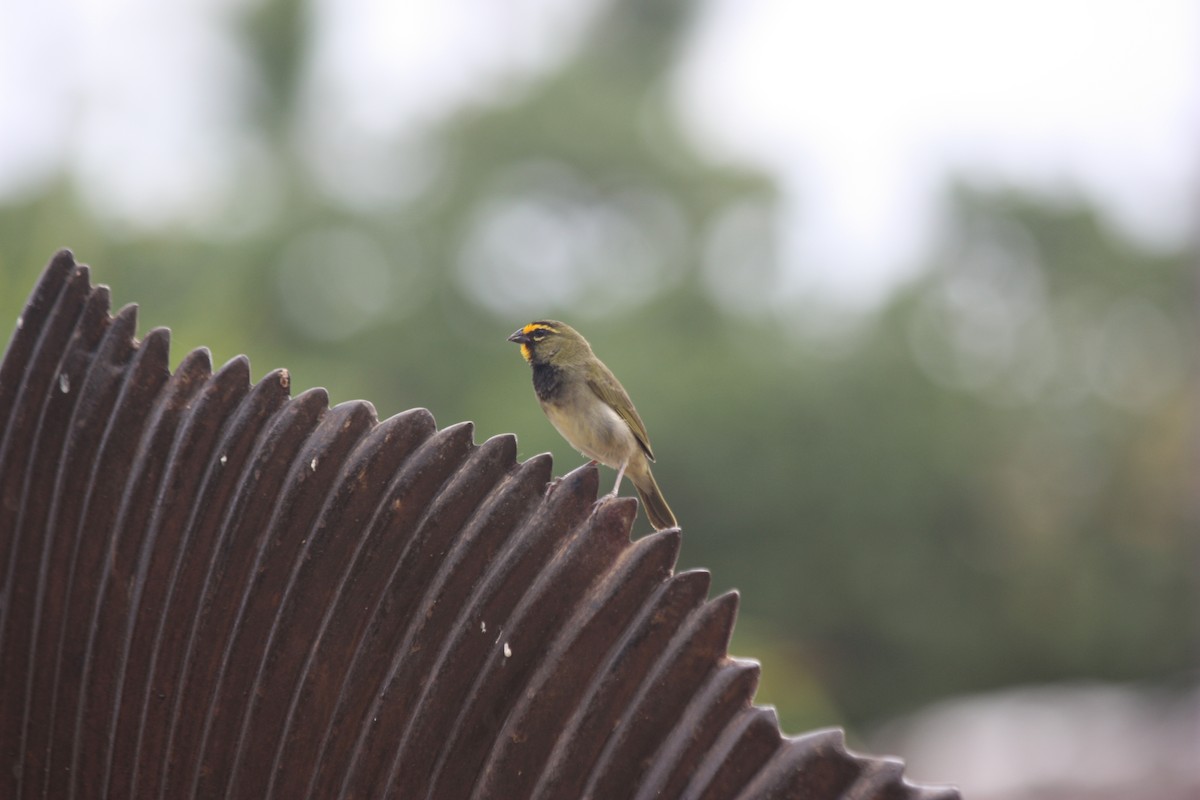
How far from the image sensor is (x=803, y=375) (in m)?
26.5

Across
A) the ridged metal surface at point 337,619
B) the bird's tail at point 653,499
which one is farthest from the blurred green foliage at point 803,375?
the ridged metal surface at point 337,619

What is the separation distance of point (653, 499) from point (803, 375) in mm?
21116

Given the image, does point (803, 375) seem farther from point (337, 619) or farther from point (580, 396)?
point (337, 619)

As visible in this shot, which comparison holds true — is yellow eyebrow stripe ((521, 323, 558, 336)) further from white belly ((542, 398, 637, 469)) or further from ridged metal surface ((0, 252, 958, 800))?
ridged metal surface ((0, 252, 958, 800))

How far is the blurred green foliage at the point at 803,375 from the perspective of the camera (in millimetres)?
25391

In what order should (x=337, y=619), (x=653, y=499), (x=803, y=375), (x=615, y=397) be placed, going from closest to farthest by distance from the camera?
(x=337, y=619) → (x=653, y=499) → (x=615, y=397) → (x=803, y=375)

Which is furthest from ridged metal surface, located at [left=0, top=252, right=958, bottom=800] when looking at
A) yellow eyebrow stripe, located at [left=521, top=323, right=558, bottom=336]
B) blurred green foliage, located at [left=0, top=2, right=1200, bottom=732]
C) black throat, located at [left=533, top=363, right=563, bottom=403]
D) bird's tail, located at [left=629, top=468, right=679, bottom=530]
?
blurred green foliage, located at [left=0, top=2, right=1200, bottom=732]

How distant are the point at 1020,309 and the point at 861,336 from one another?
5.24 meters

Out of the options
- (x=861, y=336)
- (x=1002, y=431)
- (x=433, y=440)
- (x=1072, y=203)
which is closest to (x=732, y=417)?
(x=861, y=336)

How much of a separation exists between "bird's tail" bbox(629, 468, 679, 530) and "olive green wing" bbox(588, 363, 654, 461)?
0.12 meters

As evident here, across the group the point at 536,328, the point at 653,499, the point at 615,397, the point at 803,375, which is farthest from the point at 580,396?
the point at 803,375

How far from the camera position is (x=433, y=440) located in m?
2.29

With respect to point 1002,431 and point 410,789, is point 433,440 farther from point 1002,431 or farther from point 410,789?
point 1002,431

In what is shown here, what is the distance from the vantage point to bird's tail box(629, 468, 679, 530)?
17.6ft
